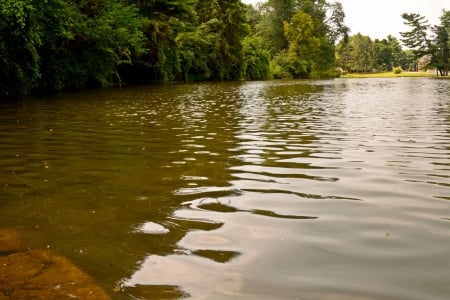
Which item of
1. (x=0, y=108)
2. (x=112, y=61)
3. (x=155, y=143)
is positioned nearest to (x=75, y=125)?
(x=155, y=143)

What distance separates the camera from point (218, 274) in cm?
237

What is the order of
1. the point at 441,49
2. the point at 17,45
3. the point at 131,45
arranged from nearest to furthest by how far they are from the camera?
the point at 17,45 → the point at 131,45 → the point at 441,49

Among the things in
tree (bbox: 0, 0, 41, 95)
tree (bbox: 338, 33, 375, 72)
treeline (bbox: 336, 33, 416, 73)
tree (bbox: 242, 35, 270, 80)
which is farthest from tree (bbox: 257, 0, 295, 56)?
tree (bbox: 0, 0, 41, 95)

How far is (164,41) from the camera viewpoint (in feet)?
105

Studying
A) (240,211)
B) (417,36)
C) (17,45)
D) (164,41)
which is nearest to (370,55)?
(417,36)

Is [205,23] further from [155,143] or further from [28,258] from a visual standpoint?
[28,258]

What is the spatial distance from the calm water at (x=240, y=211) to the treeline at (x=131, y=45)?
10062mm

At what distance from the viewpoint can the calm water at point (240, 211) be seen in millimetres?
2309

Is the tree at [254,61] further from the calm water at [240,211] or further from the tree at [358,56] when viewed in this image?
the tree at [358,56]

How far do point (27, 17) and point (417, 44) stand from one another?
69.0 meters

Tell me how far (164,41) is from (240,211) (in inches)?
1188

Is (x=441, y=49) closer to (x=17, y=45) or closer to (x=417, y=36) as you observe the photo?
(x=417, y=36)

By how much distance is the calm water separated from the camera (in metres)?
2.31

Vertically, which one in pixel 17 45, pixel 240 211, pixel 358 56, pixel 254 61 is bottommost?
pixel 240 211
